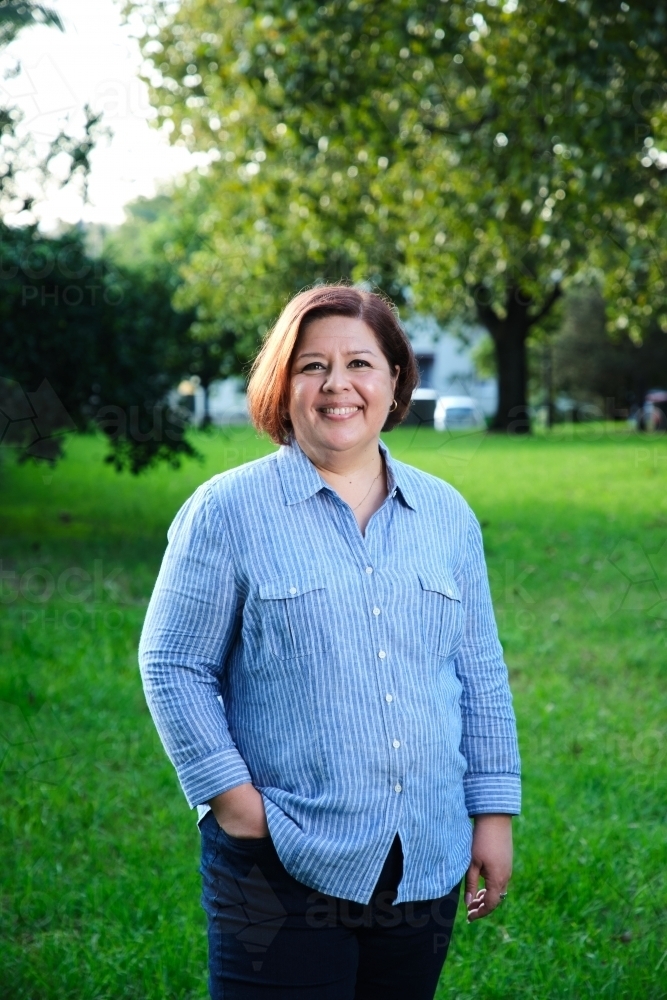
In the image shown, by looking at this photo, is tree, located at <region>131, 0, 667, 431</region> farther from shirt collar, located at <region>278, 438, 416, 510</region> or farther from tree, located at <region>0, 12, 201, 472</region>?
shirt collar, located at <region>278, 438, 416, 510</region>

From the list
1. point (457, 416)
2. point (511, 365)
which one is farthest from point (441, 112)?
point (457, 416)

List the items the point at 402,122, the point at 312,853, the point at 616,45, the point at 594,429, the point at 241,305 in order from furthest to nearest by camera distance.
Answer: the point at 594,429 < the point at 241,305 < the point at 402,122 < the point at 616,45 < the point at 312,853

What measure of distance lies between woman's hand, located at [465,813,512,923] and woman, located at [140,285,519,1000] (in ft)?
0.22

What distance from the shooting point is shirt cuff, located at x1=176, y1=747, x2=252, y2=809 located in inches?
77.6

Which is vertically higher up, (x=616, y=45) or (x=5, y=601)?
(x=616, y=45)

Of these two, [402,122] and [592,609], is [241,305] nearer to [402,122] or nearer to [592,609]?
[402,122]

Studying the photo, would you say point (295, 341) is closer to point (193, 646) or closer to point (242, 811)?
point (193, 646)

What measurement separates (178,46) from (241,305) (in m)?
9.94

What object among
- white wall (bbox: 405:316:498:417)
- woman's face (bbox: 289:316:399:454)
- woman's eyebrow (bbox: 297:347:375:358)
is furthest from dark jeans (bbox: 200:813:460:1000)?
Result: white wall (bbox: 405:316:498:417)

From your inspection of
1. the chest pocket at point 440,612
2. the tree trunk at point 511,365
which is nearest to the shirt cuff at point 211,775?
the chest pocket at point 440,612

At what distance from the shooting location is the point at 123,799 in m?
4.71

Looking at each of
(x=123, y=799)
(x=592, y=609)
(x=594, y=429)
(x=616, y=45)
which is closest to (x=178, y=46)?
(x=616, y=45)

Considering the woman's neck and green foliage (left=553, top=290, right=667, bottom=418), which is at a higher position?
the woman's neck

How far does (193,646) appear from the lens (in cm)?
203
